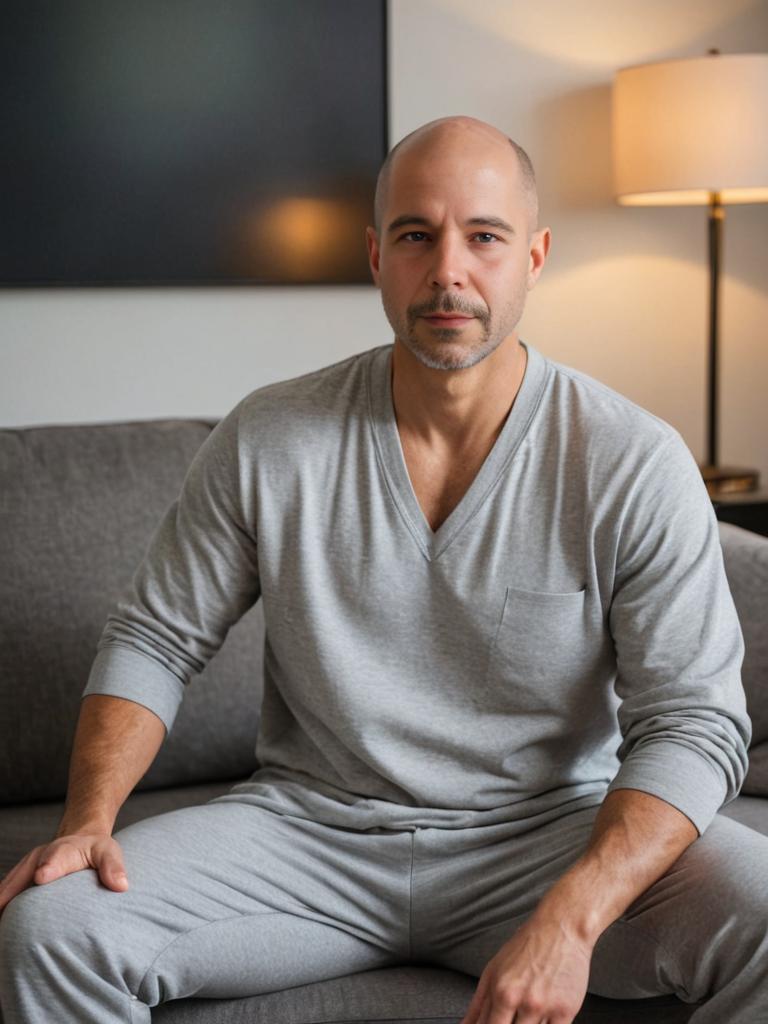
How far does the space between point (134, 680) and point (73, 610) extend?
0.41 metres

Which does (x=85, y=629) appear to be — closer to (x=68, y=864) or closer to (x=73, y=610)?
(x=73, y=610)

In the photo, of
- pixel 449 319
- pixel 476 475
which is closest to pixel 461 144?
pixel 449 319

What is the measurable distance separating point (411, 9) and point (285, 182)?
494 millimetres

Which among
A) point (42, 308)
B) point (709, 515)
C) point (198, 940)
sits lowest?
point (198, 940)

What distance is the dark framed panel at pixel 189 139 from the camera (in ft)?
8.87

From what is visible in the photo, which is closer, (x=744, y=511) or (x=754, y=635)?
(x=754, y=635)

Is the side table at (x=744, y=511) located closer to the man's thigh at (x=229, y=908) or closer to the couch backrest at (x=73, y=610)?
the couch backrest at (x=73, y=610)

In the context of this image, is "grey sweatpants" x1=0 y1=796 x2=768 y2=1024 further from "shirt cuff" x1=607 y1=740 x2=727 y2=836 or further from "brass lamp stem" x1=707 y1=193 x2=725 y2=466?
"brass lamp stem" x1=707 y1=193 x2=725 y2=466

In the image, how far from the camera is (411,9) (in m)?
3.02

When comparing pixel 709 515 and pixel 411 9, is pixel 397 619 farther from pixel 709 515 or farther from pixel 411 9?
pixel 411 9

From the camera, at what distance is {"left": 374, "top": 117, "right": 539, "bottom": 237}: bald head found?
5.00ft

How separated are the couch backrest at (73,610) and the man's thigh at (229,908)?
40cm

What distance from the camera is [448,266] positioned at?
1484mm

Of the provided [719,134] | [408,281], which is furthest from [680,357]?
[408,281]
